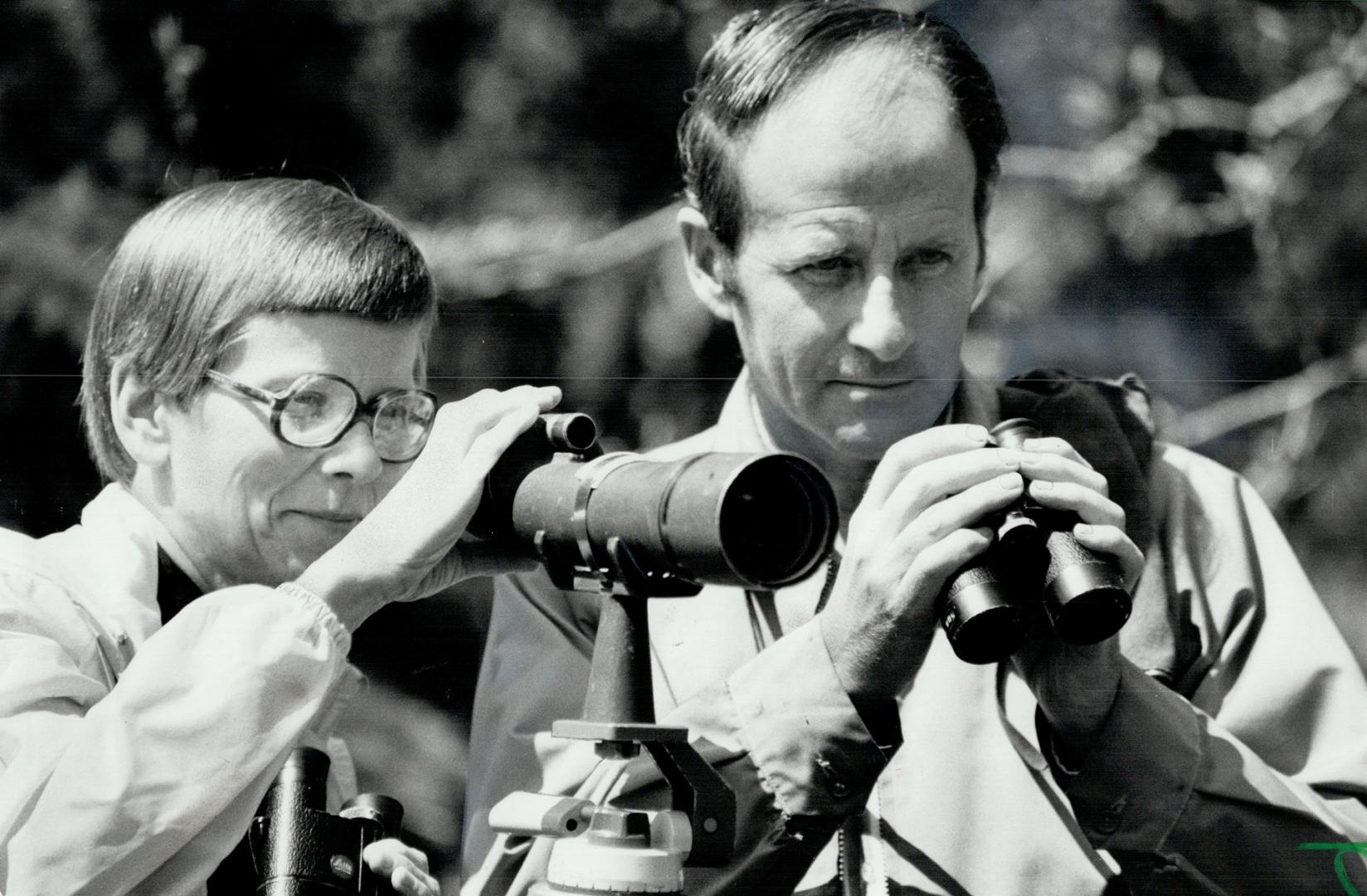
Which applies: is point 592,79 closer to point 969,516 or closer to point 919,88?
point 919,88

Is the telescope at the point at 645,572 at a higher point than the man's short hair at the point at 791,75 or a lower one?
lower

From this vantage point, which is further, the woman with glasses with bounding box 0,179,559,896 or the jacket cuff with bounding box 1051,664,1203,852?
the jacket cuff with bounding box 1051,664,1203,852

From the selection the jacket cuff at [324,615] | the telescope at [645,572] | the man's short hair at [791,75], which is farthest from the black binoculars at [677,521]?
the man's short hair at [791,75]

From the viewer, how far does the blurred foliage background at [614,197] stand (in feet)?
4.54

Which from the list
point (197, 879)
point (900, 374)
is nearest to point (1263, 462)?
point (900, 374)

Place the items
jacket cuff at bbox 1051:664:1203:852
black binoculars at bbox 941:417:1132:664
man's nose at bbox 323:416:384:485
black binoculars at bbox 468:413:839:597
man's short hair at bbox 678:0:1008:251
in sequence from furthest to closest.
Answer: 1. man's short hair at bbox 678:0:1008:251
2. man's nose at bbox 323:416:384:485
3. jacket cuff at bbox 1051:664:1203:852
4. black binoculars at bbox 941:417:1132:664
5. black binoculars at bbox 468:413:839:597

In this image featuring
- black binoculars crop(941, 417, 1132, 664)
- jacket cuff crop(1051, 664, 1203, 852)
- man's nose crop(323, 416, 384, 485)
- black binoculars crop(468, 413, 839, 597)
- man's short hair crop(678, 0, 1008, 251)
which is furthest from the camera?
man's short hair crop(678, 0, 1008, 251)

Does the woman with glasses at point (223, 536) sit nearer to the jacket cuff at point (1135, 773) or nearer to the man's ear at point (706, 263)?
the man's ear at point (706, 263)

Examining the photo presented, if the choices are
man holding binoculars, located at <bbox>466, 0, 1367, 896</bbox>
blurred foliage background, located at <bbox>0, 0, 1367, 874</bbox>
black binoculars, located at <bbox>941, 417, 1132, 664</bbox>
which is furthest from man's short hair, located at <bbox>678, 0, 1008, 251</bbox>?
black binoculars, located at <bbox>941, 417, 1132, 664</bbox>

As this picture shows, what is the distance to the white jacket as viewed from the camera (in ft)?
2.92

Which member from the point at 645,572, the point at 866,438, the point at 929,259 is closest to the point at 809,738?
the point at 645,572

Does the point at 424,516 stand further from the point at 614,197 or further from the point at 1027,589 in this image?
the point at 614,197

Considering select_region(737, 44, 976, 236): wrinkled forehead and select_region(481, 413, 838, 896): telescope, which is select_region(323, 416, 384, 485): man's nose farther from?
select_region(737, 44, 976, 236): wrinkled forehead

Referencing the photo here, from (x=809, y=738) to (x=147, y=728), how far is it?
44cm
